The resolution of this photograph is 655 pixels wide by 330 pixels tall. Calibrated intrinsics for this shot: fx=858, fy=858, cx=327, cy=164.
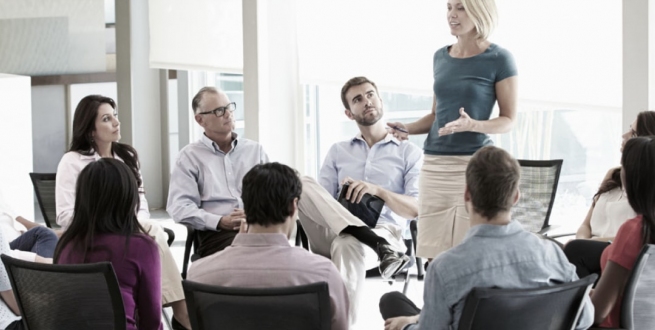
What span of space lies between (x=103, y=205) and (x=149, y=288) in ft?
1.02

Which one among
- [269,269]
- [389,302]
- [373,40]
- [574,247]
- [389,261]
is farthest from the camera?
[373,40]

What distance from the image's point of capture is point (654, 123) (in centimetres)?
386

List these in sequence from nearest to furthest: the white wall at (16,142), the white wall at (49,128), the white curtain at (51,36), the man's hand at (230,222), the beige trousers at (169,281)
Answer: the beige trousers at (169,281) → the man's hand at (230,222) → the white wall at (16,142) → the white curtain at (51,36) → the white wall at (49,128)

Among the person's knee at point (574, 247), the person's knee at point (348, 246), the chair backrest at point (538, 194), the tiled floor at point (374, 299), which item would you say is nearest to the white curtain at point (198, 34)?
the tiled floor at point (374, 299)

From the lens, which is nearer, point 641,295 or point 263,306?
point 263,306

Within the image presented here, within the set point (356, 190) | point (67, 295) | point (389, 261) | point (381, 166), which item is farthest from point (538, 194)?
point (67, 295)

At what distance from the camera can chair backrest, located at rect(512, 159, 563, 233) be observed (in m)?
4.79

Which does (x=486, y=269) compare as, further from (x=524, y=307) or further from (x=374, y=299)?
(x=374, y=299)

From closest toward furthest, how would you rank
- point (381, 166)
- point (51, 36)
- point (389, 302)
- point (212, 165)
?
point (389, 302)
point (212, 165)
point (381, 166)
point (51, 36)

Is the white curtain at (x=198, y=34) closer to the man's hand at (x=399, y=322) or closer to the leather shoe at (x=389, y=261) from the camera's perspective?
the leather shoe at (x=389, y=261)

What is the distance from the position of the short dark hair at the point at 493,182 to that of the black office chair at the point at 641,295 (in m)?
0.45

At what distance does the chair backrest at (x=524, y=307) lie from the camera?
83.9 inches

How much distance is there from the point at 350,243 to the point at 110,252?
1.72 metres

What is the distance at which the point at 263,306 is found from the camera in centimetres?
231
